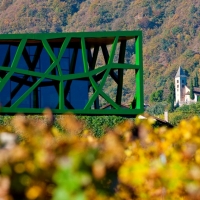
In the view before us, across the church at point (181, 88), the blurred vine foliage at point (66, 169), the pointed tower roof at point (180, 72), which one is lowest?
the church at point (181, 88)

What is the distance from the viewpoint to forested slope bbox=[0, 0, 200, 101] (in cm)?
16575

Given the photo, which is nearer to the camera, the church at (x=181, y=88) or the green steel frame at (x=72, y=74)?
the green steel frame at (x=72, y=74)

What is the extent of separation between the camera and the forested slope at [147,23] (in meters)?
166

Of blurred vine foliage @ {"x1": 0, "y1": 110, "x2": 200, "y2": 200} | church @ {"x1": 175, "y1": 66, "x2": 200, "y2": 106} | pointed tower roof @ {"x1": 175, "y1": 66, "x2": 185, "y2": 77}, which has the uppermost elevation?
blurred vine foliage @ {"x1": 0, "y1": 110, "x2": 200, "y2": 200}

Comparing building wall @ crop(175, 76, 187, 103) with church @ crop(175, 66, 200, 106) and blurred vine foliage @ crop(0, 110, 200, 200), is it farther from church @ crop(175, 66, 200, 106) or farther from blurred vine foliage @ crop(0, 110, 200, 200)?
blurred vine foliage @ crop(0, 110, 200, 200)

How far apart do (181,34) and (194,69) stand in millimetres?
18398

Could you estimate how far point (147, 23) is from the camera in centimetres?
18725

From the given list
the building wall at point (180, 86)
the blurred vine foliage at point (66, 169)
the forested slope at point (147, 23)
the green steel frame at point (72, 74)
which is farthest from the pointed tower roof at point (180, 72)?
the blurred vine foliage at point (66, 169)

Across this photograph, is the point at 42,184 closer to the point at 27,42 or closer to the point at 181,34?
the point at 27,42

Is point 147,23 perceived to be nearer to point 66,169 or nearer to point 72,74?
point 72,74

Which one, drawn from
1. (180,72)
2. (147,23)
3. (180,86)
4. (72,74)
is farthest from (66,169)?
(147,23)

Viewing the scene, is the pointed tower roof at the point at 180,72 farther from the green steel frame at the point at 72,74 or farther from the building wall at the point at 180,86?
the green steel frame at the point at 72,74

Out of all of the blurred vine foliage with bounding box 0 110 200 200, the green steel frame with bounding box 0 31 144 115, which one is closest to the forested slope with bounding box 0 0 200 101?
the green steel frame with bounding box 0 31 144 115

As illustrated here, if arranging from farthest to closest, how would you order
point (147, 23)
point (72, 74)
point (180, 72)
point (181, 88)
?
point (147, 23)
point (180, 72)
point (181, 88)
point (72, 74)
